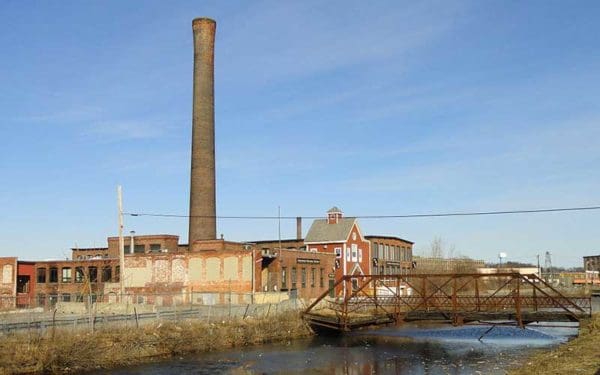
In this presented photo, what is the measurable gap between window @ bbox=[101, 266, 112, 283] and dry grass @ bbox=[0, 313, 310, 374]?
3035cm

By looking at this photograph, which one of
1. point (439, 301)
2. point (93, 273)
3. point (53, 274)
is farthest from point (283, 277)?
point (53, 274)

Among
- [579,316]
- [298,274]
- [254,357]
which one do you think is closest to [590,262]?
[298,274]

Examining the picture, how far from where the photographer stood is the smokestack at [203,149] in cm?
5731

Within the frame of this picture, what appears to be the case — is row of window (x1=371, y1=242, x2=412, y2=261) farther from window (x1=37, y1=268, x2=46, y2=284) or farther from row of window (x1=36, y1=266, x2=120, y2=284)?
window (x1=37, y1=268, x2=46, y2=284)

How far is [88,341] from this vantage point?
2998cm

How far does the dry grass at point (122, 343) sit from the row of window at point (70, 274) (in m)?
30.8

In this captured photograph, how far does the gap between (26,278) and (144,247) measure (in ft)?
40.7

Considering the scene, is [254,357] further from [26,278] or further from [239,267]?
[26,278]

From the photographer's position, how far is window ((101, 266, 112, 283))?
66.6 metres

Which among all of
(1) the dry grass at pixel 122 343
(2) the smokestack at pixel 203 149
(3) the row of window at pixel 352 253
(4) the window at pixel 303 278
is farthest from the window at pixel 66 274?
(1) the dry grass at pixel 122 343

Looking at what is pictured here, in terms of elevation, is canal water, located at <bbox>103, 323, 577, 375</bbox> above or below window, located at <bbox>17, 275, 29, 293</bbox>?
below

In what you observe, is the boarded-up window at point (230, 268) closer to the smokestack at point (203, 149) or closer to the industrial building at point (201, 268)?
the industrial building at point (201, 268)

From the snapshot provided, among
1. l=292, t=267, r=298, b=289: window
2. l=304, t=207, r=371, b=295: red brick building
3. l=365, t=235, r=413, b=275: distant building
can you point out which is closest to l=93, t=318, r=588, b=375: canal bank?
l=292, t=267, r=298, b=289: window

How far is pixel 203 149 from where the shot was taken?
5750 centimetres
